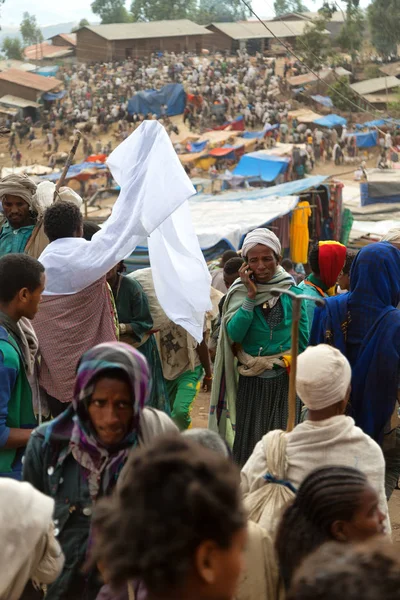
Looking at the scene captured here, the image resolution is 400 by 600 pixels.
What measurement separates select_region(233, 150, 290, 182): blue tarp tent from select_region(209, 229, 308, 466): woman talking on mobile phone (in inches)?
963

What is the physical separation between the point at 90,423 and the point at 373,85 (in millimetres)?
54014

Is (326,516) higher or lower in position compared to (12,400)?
higher

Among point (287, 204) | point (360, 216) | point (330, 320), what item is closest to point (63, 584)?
point (330, 320)

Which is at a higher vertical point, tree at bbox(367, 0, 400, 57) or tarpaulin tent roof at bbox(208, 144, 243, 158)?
tree at bbox(367, 0, 400, 57)

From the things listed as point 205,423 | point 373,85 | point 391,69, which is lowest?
point 373,85

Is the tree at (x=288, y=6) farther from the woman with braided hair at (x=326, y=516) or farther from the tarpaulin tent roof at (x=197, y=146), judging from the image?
the woman with braided hair at (x=326, y=516)

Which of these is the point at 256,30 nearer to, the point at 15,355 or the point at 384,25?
the point at 384,25

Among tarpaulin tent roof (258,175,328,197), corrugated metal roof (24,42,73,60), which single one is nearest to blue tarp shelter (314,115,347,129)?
tarpaulin tent roof (258,175,328,197)

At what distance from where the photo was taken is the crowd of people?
4.96ft

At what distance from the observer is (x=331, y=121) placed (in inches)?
1740

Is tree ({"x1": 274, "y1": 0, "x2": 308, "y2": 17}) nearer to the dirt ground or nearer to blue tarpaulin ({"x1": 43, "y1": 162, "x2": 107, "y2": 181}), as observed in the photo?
Result: blue tarpaulin ({"x1": 43, "y1": 162, "x2": 107, "y2": 181})

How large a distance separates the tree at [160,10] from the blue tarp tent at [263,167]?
6867 centimetres

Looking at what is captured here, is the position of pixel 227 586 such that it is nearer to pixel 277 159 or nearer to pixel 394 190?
pixel 394 190

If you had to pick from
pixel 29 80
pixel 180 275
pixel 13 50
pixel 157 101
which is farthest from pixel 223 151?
pixel 13 50
